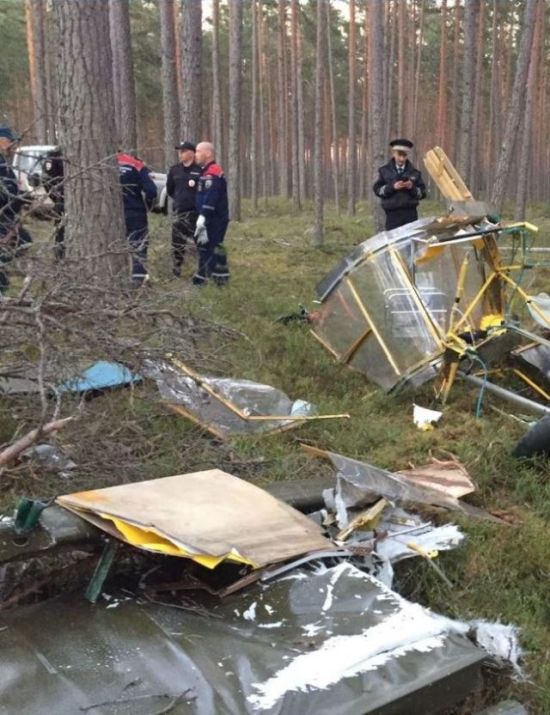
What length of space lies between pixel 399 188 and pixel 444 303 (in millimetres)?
2838

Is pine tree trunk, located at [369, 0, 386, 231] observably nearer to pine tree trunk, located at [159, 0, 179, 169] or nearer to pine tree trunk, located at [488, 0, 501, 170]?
Answer: pine tree trunk, located at [159, 0, 179, 169]

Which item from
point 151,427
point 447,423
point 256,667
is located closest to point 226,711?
point 256,667

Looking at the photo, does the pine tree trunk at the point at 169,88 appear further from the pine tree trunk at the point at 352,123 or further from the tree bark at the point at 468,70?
the pine tree trunk at the point at 352,123

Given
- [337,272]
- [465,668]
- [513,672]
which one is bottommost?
[513,672]

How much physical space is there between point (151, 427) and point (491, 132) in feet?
95.4

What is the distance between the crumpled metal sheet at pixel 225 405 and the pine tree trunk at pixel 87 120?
218cm

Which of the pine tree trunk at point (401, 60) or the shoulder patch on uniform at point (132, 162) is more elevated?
the pine tree trunk at point (401, 60)

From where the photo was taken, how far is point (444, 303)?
21.5 feet

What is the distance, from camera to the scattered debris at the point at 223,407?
533cm

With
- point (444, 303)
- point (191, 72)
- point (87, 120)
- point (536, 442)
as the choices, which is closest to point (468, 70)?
point (191, 72)

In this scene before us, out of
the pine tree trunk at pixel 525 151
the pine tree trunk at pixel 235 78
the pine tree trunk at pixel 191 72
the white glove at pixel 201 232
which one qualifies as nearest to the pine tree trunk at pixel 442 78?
the pine tree trunk at pixel 525 151

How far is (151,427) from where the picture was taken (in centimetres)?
525

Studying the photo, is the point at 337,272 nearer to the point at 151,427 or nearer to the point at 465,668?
the point at 151,427

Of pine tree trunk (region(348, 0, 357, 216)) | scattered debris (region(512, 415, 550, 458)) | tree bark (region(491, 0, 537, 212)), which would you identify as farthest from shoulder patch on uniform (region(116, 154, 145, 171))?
pine tree trunk (region(348, 0, 357, 216))
